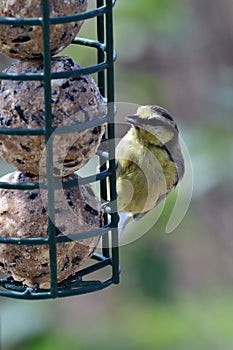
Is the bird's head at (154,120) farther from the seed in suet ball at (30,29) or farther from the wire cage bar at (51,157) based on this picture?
the seed in suet ball at (30,29)

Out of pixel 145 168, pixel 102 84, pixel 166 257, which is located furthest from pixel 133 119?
pixel 166 257

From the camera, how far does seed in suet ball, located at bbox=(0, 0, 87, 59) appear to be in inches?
83.4

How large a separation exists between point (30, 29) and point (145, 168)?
1.04 m

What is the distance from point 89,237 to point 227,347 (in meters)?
2.21

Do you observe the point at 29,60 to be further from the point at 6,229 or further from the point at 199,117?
the point at 199,117

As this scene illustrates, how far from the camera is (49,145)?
212 cm

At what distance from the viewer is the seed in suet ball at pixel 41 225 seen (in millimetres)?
2225

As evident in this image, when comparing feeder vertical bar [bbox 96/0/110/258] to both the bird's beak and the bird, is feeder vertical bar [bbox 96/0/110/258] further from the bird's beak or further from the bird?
the bird

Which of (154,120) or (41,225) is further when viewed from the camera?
(154,120)

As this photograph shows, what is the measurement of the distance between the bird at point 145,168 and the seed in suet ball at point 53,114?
2.48ft

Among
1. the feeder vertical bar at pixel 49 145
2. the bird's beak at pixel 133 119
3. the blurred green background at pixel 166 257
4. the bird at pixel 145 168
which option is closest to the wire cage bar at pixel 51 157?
the feeder vertical bar at pixel 49 145

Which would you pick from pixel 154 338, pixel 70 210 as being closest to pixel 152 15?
pixel 154 338

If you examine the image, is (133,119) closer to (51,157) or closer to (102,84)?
(102,84)

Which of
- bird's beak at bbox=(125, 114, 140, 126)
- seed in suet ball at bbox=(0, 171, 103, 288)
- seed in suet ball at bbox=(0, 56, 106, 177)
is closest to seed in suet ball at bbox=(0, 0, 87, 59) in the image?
seed in suet ball at bbox=(0, 56, 106, 177)
